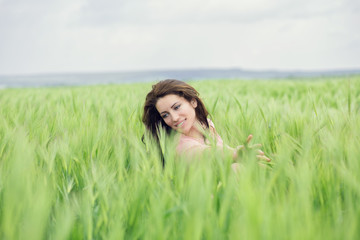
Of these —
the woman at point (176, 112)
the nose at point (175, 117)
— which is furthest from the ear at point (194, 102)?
the nose at point (175, 117)

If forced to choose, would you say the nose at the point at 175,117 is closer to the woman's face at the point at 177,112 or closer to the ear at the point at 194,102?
the woman's face at the point at 177,112

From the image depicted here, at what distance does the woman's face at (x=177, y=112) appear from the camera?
58.8 inches

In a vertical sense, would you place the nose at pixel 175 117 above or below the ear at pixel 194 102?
below

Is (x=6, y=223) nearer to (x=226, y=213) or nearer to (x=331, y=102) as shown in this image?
(x=226, y=213)

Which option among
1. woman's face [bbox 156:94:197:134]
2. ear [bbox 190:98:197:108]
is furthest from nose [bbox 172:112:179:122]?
ear [bbox 190:98:197:108]

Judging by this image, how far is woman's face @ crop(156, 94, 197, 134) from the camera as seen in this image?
149 centimetres

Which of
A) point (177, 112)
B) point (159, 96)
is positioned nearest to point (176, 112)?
point (177, 112)

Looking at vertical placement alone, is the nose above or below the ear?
below

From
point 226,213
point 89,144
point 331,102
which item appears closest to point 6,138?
point 89,144

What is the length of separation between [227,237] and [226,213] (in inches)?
1.7

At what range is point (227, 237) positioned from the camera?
63 cm

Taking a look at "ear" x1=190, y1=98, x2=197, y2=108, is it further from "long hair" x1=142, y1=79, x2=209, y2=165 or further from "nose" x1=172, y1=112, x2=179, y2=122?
"nose" x1=172, y1=112, x2=179, y2=122

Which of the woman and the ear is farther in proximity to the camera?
the ear

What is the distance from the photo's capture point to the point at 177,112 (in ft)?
4.91
